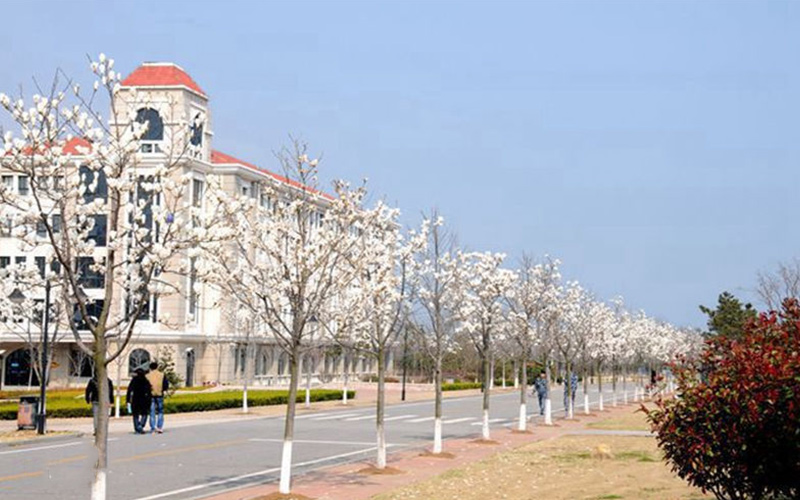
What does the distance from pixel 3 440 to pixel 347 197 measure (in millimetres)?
12311

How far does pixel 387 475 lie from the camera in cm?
1911

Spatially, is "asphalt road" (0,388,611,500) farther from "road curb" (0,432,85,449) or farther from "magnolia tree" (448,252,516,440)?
"magnolia tree" (448,252,516,440)

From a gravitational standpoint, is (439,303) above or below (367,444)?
above

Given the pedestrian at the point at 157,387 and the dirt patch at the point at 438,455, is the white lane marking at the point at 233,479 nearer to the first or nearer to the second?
the dirt patch at the point at 438,455

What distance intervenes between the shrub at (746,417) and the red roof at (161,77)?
176 ft

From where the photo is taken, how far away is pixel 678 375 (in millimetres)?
12914

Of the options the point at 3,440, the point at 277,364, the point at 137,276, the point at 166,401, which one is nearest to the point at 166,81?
the point at 277,364

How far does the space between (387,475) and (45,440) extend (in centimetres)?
1167

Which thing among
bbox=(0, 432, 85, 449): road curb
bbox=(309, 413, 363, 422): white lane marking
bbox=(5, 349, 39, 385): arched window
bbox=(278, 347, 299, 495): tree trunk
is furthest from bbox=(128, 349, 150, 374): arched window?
bbox=(278, 347, 299, 495): tree trunk

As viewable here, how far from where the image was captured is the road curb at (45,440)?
25.7 meters

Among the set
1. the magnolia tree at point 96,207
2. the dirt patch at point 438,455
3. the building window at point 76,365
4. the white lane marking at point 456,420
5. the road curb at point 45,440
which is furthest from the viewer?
the building window at point 76,365

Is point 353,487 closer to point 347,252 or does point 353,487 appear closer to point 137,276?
point 347,252

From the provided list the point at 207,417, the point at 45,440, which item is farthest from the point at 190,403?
the point at 45,440

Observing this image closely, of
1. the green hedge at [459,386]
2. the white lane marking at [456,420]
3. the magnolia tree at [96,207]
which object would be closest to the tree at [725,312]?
the green hedge at [459,386]
